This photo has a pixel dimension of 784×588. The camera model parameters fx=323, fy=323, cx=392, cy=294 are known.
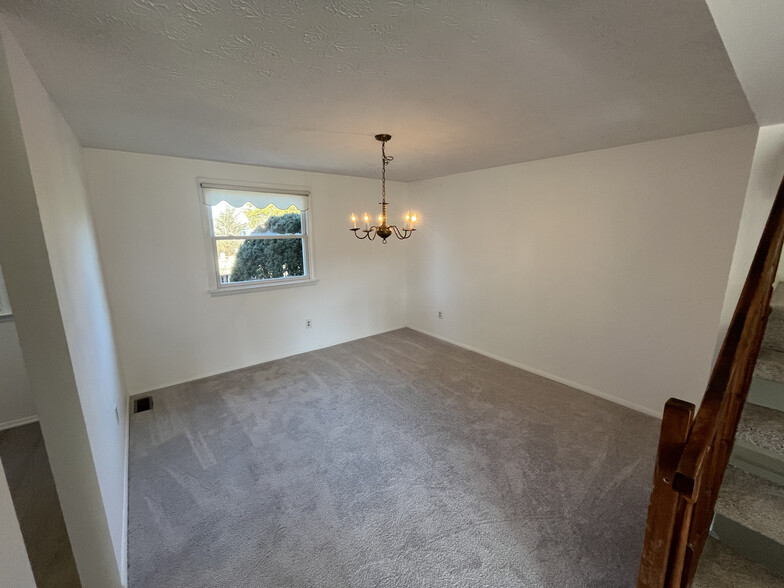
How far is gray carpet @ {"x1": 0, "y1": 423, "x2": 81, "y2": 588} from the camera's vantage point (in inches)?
62.0

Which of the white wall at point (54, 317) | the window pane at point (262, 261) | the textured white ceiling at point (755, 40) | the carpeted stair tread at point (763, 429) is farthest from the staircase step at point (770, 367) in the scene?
the window pane at point (262, 261)

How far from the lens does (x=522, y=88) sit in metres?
1.61

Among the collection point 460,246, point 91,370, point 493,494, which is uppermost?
point 460,246

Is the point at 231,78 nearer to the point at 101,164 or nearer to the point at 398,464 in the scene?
the point at 101,164

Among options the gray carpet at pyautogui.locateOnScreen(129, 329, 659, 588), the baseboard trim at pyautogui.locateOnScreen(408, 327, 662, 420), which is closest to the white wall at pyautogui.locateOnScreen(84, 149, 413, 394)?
the gray carpet at pyautogui.locateOnScreen(129, 329, 659, 588)

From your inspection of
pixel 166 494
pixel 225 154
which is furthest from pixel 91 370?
pixel 225 154

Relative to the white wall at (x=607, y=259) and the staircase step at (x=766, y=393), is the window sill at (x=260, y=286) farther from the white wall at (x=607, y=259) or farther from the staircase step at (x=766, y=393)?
the staircase step at (x=766, y=393)

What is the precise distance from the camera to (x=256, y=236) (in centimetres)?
375

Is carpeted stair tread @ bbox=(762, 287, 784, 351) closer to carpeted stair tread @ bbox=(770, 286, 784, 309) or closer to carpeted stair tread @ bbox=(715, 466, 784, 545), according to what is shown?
carpeted stair tread @ bbox=(770, 286, 784, 309)

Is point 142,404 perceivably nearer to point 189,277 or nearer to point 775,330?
point 189,277

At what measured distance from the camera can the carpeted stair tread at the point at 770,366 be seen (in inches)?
54.9

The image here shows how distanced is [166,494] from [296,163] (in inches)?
119

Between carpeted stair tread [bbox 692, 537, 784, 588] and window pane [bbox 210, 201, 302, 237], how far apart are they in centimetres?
410

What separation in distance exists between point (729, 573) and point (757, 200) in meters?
2.51
